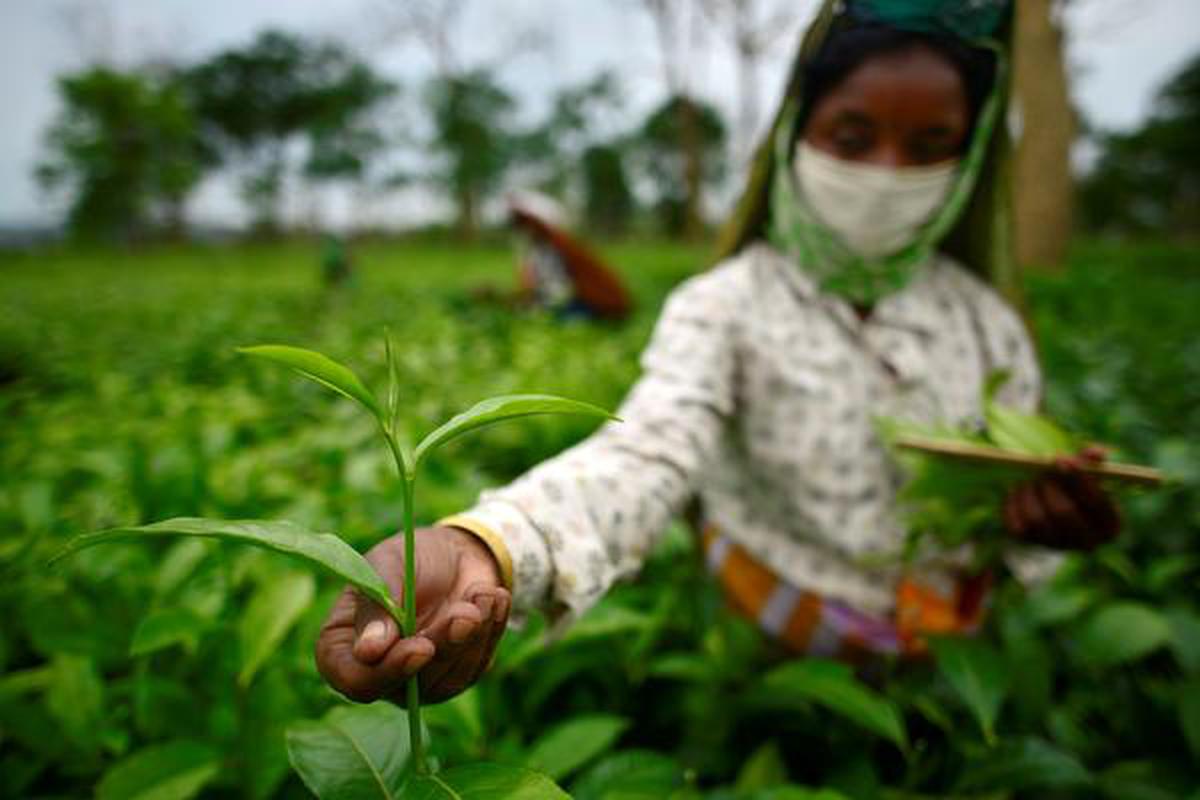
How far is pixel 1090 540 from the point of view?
96 centimetres

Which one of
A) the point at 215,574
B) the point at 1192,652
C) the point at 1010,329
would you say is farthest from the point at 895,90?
the point at 215,574

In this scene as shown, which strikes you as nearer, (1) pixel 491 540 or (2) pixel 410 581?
(2) pixel 410 581

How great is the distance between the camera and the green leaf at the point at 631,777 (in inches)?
34.5

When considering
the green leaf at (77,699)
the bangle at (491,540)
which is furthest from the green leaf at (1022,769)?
the green leaf at (77,699)

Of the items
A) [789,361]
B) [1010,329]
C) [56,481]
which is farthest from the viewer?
[56,481]

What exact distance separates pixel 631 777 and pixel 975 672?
47 centimetres

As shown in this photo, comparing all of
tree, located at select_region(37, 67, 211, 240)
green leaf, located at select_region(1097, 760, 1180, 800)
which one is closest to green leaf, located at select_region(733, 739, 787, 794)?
green leaf, located at select_region(1097, 760, 1180, 800)

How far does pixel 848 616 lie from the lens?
116 centimetres

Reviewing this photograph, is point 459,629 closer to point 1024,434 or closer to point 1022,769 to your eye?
point 1024,434

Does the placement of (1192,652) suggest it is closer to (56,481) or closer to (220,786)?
(220,786)

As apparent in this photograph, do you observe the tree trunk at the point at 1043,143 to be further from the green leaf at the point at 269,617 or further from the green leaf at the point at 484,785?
the green leaf at the point at 484,785

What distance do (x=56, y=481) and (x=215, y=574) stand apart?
85 centimetres

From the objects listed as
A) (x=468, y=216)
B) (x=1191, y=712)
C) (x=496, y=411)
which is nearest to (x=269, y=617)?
(x=496, y=411)

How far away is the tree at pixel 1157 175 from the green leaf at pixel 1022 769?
30.7m
